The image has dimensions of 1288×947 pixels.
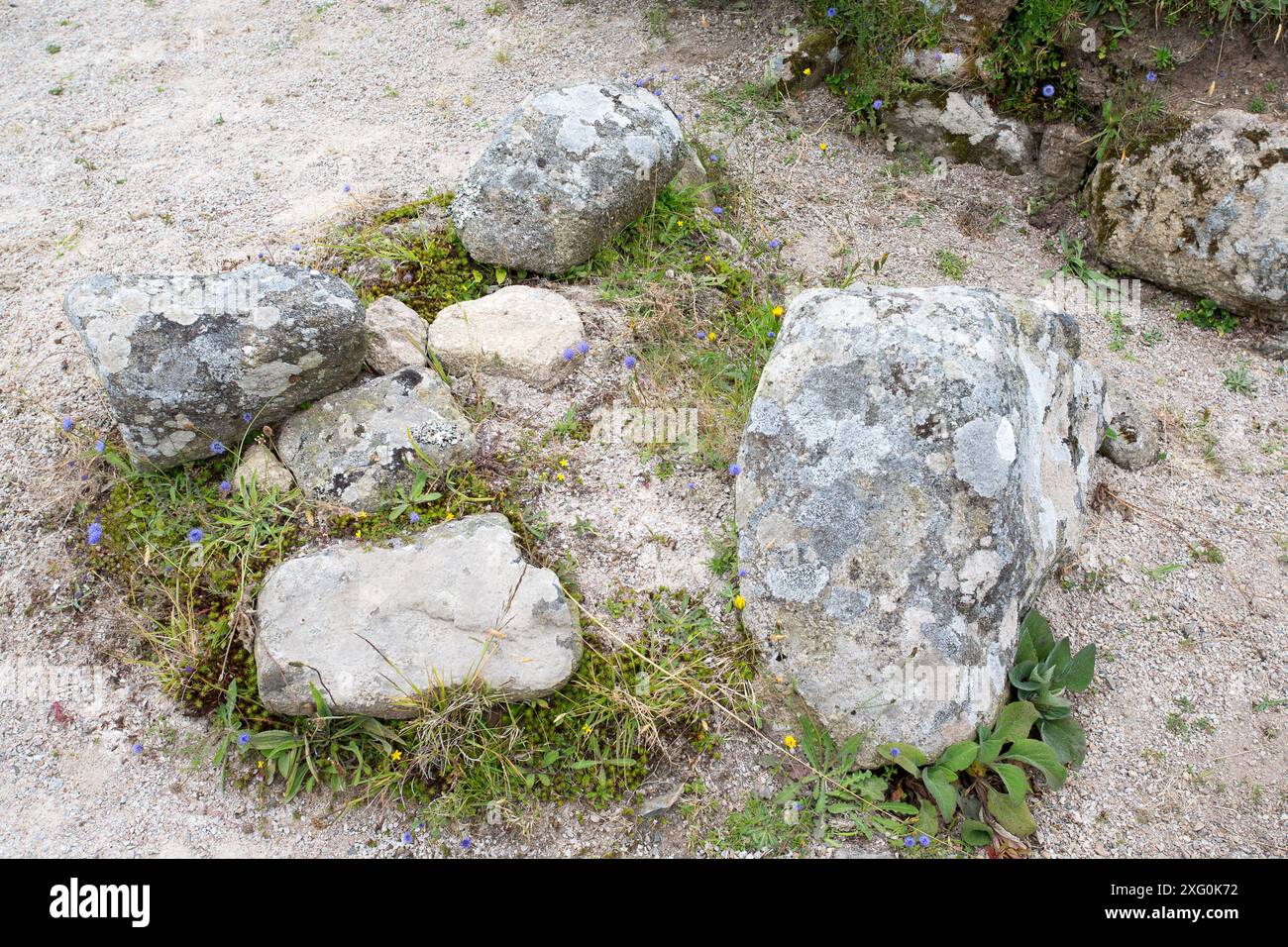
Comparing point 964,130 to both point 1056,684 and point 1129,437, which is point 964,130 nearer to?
point 1129,437

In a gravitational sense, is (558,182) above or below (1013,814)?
above

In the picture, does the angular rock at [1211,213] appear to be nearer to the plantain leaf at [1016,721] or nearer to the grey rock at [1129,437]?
the grey rock at [1129,437]

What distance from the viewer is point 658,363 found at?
4.55 m

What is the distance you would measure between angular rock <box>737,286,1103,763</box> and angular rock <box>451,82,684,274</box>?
1725mm

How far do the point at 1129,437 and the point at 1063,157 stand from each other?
83.1 inches

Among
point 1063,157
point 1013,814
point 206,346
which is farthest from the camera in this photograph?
point 1063,157

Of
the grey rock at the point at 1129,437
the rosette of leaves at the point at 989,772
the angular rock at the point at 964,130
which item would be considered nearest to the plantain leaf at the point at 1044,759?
the rosette of leaves at the point at 989,772

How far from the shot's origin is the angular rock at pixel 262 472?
405 centimetres

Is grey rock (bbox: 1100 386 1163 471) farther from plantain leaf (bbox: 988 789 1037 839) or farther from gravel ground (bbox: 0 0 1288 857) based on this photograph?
plantain leaf (bbox: 988 789 1037 839)

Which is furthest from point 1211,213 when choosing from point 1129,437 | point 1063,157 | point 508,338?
point 508,338

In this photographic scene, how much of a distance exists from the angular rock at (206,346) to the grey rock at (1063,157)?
Result: 14.7 feet

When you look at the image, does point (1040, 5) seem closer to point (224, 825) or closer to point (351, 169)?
point (351, 169)

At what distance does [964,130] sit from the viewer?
5.74 metres

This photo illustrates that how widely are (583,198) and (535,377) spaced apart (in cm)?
114
